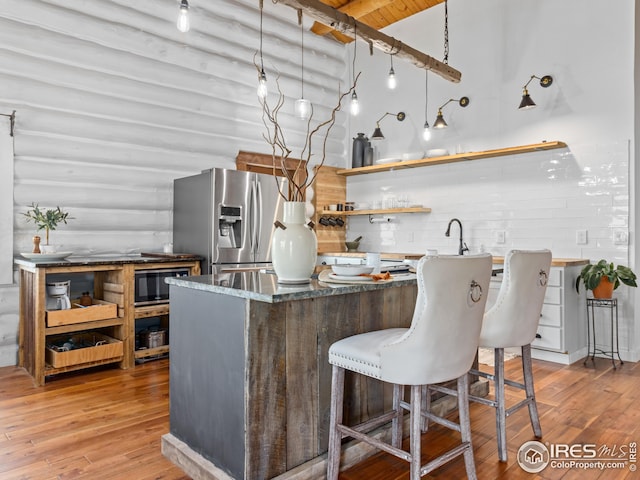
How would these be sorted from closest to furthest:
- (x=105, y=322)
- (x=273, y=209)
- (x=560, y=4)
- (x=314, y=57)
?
1. (x=105, y=322)
2. (x=560, y=4)
3. (x=273, y=209)
4. (x=314, y=57)

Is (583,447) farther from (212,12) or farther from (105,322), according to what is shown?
(212,12)

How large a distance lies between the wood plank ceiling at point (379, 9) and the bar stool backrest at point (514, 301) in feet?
13.7

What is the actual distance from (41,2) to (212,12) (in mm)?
1730

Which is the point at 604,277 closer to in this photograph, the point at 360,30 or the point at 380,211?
the point at 380,211

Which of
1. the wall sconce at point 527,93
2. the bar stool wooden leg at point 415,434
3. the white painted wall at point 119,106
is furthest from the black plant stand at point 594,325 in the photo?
the white painted wall at point 119,106

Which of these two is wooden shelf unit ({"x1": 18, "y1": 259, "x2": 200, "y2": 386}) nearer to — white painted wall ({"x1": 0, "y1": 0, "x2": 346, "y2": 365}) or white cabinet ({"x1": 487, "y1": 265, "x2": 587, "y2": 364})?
white painted wall ({"x1": 0, "y1": 0, "x2": 346, "y2": 365})

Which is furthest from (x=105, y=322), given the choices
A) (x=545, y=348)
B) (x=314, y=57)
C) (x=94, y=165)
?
(x=314, y=57)

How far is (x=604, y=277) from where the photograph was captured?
3977 mm

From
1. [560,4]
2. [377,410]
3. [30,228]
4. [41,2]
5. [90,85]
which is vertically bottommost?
[377,410]

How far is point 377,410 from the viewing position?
7.96ft

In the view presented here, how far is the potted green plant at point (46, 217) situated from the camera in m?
3.71

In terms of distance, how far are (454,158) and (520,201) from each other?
855 millimetres

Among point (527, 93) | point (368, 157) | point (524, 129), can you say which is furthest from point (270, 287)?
point (368, 157)

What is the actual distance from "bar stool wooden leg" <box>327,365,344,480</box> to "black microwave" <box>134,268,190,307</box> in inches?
93.2
